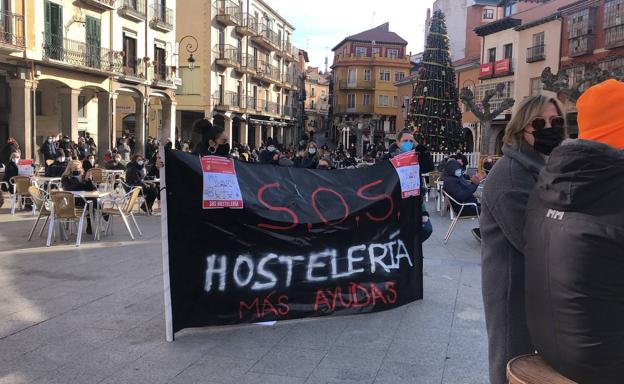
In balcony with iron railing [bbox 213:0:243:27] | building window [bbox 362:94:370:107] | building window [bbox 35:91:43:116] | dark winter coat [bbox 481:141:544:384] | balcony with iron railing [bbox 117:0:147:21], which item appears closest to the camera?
dark winter coat [bbox 481:141:544:384]

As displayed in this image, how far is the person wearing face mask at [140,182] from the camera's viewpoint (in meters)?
12.2

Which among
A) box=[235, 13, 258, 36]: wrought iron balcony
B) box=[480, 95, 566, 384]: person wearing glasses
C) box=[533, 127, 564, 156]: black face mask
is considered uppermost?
box=[235, 13, 258, 36]: wrought iron balcony

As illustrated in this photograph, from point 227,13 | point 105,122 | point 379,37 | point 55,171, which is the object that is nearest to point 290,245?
point 55,171

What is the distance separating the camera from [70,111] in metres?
23.1

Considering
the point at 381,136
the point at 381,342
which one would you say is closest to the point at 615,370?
the point at 381,342

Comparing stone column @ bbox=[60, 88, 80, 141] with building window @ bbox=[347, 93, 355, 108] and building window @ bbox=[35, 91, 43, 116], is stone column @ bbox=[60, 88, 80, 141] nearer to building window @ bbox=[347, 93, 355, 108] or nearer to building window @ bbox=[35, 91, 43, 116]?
building window @ bbox=[35, 91, 43, 116]

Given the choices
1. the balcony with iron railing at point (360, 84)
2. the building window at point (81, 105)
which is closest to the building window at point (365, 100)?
the balcony with iron railing at point (360, 84)

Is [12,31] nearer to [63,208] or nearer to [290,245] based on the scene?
[63,208]

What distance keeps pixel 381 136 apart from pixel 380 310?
201ft

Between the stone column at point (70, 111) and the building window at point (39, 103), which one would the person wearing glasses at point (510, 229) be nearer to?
the stone column at point (70, 111)

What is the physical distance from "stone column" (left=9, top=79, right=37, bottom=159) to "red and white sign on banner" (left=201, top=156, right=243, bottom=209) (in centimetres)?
1923

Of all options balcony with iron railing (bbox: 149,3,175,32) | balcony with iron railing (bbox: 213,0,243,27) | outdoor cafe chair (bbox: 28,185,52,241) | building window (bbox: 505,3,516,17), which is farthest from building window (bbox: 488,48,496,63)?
outdoor cafe chair (bbox: 28,185,52,241)

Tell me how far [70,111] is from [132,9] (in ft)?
22.5

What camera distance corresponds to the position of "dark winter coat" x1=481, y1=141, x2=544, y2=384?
2104 mm
